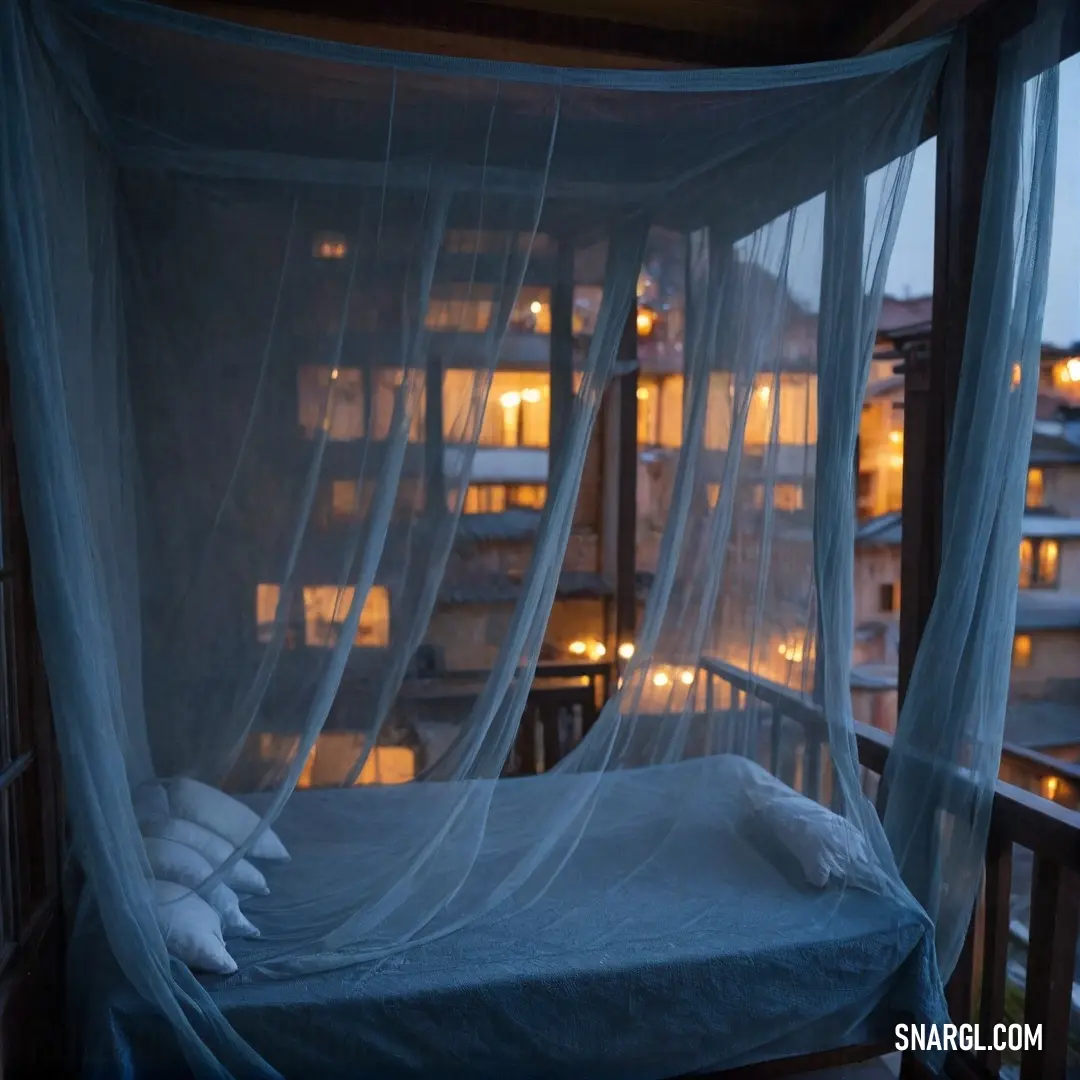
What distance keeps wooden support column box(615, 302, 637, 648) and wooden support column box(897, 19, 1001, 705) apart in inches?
29.5

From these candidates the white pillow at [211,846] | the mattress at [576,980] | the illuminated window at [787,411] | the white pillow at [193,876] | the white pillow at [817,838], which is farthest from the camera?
the illuminated window at [787,411]

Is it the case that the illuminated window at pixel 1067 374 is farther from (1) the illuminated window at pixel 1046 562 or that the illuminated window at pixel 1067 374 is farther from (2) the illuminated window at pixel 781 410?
(2) the illuminated window at pixel 781 410

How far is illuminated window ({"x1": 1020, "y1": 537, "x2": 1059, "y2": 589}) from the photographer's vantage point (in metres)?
2.05

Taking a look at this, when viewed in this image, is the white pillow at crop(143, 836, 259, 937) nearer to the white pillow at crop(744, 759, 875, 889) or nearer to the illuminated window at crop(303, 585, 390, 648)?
the illuminated window at crop(303, 585, 390, 648)

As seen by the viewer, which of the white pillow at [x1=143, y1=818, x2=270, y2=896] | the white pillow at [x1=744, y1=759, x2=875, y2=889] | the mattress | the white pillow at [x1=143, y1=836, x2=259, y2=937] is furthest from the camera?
the white pillow at [x1=744, y1=759, x2=875, y2=889]

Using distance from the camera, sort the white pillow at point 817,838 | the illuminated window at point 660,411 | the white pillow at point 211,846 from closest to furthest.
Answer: the white pillow at point 211,846
the white pillow at point 817,838
the illuminated window at point 660,411

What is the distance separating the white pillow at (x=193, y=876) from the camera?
1.91 m

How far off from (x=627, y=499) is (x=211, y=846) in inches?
57.1

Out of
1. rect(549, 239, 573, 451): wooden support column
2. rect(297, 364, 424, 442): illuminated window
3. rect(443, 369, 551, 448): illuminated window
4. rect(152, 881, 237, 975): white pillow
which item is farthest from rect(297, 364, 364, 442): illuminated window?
rect(152, 881, 237, 975): white pillow

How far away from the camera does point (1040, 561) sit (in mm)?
2057

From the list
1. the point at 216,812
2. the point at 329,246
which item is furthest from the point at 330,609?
the point at 329,246

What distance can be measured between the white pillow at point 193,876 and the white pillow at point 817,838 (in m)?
1.29

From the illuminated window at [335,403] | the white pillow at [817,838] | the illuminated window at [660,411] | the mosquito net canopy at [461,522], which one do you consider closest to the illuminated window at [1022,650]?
the mosquito net canopy at [461,522]

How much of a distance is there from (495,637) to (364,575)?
21.7 inches
